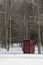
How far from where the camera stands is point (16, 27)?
149 feet

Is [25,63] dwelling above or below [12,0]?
below

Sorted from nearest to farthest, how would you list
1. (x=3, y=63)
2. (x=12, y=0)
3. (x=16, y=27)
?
1. (x=3, y=63)
2. (x=12, y=0)
3. (x=16, y=27)

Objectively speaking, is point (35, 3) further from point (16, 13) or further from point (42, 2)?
point (16, 13)

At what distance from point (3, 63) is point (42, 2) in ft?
47.9

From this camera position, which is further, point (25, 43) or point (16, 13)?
point (16, 13)

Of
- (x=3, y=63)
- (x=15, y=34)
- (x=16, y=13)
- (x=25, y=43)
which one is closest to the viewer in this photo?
(x=3, y=63)

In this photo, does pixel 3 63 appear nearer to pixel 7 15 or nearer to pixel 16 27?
pixel 7 15

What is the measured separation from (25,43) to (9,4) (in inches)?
417

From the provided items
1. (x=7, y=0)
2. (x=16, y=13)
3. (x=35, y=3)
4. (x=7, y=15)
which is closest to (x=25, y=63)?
(x=35, y=3)

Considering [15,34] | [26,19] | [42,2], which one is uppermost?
[42,2]

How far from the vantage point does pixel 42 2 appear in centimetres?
2534

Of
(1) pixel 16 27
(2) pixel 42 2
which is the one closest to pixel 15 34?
(1) pixel 16 27

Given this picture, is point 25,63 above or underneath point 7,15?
underneath

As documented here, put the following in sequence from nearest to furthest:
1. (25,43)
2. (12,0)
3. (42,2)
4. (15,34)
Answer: (25,43) → (42,2) → (12,0) → (15,34)
